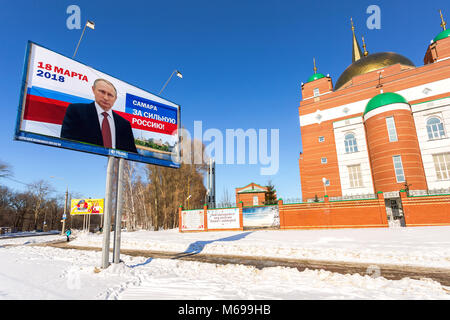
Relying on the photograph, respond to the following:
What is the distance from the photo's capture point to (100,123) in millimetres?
7766

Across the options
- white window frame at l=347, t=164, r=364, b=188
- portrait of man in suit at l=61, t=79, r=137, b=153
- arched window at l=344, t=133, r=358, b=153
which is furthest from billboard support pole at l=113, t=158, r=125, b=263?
arched window at l=344, t=133, r=358, b=153

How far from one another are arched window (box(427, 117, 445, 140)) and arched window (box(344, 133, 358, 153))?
23.0 ft

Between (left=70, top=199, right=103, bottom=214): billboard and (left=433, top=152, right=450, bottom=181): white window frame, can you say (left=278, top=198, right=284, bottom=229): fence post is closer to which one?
(left=433, top=152, right=450, bottom=181): white window frame

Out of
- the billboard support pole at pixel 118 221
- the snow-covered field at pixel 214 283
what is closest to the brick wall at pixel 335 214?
the snow-covered field at pixel 214 283

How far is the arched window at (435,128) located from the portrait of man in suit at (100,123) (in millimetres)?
30080

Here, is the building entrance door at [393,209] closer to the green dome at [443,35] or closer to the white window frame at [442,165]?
the white window frame at [442,165]

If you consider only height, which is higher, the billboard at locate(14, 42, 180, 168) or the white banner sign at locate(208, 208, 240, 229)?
the billboard at locate(14, 42, 180, 168)

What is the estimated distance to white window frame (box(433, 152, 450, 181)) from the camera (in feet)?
74.0

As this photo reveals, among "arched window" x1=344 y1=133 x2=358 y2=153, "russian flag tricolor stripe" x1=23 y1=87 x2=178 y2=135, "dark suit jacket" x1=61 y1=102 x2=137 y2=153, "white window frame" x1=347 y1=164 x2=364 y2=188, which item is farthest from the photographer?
"arched window" x1=344 y1=133 x2=358 y2=153

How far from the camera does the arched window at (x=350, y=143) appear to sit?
27.7 metres

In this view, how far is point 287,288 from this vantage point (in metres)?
4.96

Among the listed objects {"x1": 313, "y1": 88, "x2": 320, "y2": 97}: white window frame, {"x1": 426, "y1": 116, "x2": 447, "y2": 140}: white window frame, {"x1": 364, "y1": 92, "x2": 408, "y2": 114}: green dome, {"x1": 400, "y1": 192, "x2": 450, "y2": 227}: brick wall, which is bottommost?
{"x1": 400, "y1": 192, "x2": 450, "y2": 227}: brick wall

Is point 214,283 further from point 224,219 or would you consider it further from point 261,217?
point 261,217

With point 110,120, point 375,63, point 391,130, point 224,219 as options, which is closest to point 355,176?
point 391,130
